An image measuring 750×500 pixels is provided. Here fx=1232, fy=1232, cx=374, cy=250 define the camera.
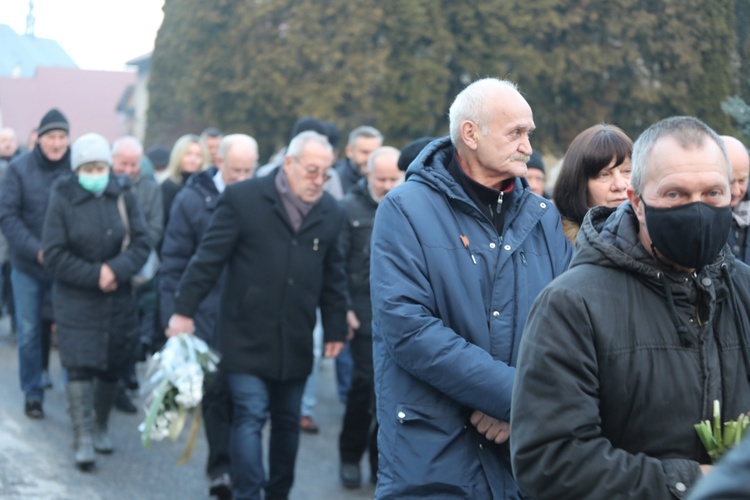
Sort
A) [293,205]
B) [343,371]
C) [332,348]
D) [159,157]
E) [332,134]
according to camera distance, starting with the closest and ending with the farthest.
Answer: [293,205] < [332,348] < [343,371] < [332,134] < [159,157]

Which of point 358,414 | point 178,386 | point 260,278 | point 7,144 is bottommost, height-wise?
point 358,414

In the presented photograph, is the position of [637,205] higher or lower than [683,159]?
lower

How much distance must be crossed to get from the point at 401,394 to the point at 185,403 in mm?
3030

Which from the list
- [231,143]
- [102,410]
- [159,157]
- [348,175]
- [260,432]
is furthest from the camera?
[159,157]

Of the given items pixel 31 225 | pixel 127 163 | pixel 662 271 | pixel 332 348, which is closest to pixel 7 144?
pixel 127 163

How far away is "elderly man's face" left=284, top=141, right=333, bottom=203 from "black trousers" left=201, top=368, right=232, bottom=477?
1.30 metres

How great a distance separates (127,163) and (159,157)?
3616mm

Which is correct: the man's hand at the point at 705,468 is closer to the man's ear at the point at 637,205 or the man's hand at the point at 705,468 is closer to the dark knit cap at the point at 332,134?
the man's ear at the point at 637,205

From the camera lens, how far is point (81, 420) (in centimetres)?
789

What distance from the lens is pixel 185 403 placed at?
7020 millimetres

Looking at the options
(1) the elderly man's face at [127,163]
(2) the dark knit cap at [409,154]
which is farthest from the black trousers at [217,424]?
(1) the elderly man's face at [127,163]

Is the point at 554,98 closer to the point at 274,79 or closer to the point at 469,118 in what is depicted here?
the point at 274,79

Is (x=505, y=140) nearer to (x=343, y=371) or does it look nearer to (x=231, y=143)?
(x=231, y=143)

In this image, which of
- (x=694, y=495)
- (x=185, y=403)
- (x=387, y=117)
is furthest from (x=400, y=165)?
(x=387, y=117)
